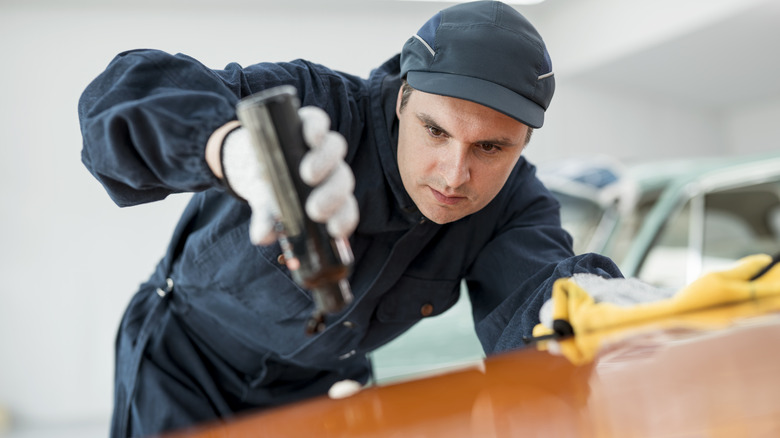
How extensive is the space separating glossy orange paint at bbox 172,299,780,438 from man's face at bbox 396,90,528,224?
43 cm

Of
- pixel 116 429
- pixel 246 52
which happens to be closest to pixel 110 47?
pixel 246 52

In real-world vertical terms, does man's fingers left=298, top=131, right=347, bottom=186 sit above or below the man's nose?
above

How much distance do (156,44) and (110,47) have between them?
0.29 meters

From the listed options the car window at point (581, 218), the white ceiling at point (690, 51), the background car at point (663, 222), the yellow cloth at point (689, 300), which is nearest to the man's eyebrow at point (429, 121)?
the yellow cloth at point (689, 300)

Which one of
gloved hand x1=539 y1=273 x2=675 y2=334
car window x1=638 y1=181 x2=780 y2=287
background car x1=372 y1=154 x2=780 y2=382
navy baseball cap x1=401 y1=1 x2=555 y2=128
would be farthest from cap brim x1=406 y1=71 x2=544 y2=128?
car window x1=638 y1=181 x2=780 y2=287

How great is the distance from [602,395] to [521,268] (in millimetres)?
739

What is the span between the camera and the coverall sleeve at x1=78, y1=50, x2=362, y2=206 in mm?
885

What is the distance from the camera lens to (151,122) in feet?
2.93

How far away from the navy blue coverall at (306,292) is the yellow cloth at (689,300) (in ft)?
0.77

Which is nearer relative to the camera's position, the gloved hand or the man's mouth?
the gloved hand

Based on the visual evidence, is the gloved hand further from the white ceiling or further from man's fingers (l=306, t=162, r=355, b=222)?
the white ceiling

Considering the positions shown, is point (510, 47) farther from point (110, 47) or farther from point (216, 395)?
point (110, 47)

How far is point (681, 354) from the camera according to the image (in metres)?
0.61

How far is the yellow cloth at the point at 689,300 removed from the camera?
0.76 metres
